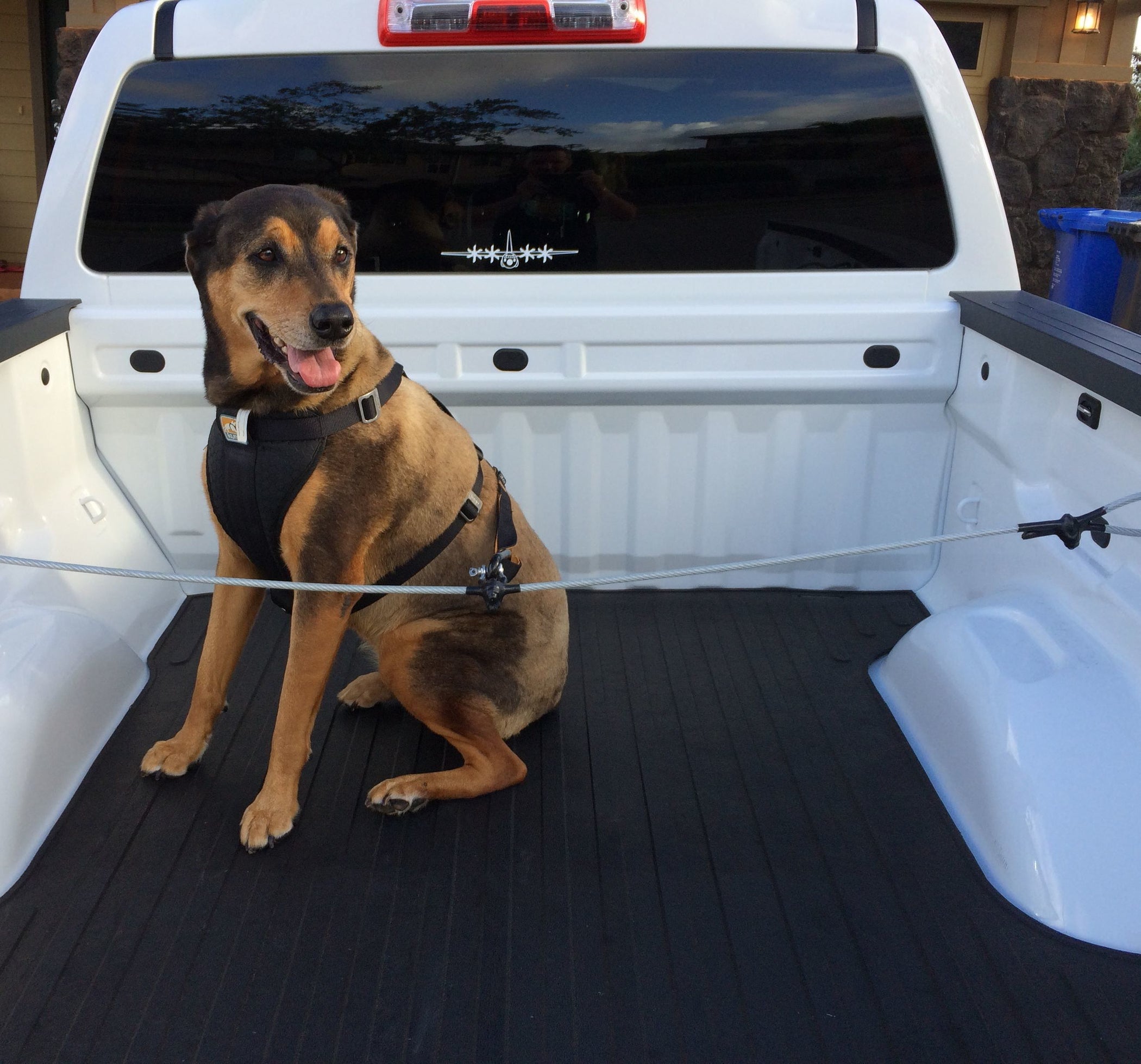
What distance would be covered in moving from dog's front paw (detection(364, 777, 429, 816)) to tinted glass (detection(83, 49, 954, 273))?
1466 millimetres

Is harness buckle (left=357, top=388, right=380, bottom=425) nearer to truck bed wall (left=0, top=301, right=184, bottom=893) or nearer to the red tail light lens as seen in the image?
truck bed wall (left=0, top=301, right=184, bottom=893)

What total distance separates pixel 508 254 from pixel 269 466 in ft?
3.52

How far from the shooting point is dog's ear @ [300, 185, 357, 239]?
95.0 inches

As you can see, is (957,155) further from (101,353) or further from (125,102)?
(101,353)

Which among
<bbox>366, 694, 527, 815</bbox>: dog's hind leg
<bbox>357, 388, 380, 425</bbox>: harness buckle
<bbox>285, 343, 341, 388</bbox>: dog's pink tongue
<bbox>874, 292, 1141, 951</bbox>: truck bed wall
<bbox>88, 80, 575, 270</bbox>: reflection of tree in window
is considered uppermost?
<bbox>88, 80, 575, 270</bbox>: reflection of tree in window

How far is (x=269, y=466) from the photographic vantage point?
2.32 meters

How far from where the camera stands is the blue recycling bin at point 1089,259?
23.6 ft

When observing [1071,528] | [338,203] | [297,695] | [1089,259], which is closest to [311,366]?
[338,203]

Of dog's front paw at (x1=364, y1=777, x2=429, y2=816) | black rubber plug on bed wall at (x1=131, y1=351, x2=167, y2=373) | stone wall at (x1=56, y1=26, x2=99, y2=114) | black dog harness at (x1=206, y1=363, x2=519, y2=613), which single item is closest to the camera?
black dog harness at (x1=206, y1=363, x2=519, y2=613)

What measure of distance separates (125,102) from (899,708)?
8.84 ft

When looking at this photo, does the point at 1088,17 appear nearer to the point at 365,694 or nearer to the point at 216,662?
the point at 365,694

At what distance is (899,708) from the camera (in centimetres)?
284

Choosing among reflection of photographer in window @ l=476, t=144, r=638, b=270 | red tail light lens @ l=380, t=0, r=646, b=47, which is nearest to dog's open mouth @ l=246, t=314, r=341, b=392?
reflection of photographer in window @ l=476, t=144, r=638, b=270

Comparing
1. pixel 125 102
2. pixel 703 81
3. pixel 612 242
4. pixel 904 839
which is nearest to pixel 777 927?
pixel 904 839
